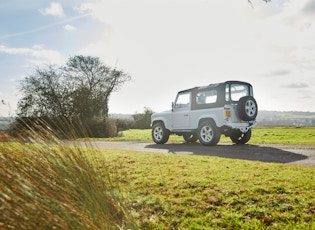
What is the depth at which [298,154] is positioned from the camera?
346 inches

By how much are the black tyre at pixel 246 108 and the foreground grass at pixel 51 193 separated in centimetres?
874

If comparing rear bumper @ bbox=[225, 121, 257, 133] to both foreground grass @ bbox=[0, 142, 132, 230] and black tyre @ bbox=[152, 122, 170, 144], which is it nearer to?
black tyre @ bbox=[152, 122, 170, 144]

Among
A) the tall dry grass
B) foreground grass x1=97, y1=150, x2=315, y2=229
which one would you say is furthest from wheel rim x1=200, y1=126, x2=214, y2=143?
the tall dry grass

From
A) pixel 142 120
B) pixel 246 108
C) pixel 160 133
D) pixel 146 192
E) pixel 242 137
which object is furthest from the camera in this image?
pixel 142 120

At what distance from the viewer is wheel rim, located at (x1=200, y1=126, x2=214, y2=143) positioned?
1112 cm

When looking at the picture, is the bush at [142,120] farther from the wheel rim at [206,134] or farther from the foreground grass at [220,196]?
the foreground grass at [220,196]

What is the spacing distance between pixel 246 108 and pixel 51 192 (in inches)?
381

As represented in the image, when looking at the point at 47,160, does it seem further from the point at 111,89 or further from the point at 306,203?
the point at 111,89

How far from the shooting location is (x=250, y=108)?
428 inches

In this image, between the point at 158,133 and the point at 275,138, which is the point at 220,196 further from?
the point at 275,138

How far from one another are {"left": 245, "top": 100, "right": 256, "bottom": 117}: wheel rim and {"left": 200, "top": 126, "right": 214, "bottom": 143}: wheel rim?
4.95 ft

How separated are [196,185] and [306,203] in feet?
5.66

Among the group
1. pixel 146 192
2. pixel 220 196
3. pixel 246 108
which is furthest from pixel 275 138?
pixel 146 192

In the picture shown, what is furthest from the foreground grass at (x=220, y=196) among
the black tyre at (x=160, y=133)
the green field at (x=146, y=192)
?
the black tyre at (x=160, y=133)
